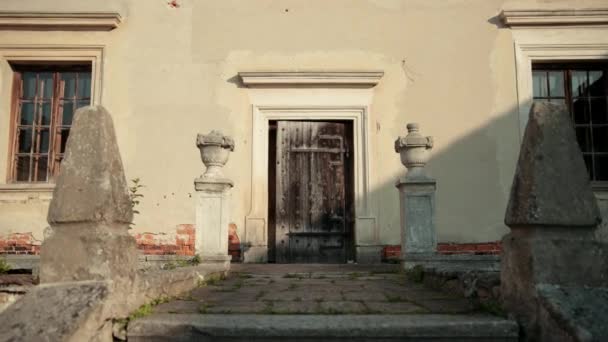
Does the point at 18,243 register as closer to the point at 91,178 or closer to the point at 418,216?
the point at 91,178

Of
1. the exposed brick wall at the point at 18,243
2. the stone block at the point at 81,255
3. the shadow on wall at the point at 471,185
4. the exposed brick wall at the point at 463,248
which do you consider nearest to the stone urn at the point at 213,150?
the stone block at the point at 81,255

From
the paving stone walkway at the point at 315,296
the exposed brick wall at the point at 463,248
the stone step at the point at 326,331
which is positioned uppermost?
the exposed brick wall at the point at 463,248

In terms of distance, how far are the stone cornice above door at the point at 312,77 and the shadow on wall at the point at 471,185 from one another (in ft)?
3.33

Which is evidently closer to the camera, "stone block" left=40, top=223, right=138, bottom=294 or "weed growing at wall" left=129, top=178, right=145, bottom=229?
"stone block" left=40, top=223, right=138, bottom=294

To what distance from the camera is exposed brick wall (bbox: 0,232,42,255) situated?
7.38m

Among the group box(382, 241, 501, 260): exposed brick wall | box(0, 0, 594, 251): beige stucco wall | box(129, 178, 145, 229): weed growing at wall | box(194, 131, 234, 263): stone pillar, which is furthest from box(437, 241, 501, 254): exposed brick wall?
box(129, 178, 145, 229): weed growing at wall

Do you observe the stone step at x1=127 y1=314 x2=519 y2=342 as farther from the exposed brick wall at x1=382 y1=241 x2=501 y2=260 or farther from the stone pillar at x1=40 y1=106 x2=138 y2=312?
the exposed brick wall at x1=382 y1=241 x2=501 y2=260

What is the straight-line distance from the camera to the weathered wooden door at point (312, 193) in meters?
7.56

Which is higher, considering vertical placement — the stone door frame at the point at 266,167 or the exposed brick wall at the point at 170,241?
the stone door frame at the point at 266,167

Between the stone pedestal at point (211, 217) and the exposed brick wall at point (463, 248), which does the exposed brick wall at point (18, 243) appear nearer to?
the stone pedestal at point (211, 217)

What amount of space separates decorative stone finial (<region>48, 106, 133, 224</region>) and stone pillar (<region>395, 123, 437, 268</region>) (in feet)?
11.0

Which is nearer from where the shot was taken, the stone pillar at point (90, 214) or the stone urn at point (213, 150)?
the stone pillar at point (90, 214)

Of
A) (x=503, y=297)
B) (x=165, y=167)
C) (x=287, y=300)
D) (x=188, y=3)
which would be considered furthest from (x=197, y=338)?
(x=188, y=3)

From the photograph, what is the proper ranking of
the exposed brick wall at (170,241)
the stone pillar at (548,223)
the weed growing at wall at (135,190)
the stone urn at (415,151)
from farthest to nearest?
the exposed brick wall at (170,241)
the weed growing at wall at (135,190)
the stone urn at (415,151)
the stone pillar at (548,223)
